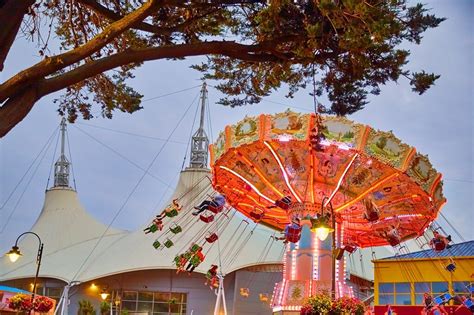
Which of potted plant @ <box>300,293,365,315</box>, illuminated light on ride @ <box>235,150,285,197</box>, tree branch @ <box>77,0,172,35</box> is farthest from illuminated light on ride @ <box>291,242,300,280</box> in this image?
tree branch @ <box>77,0,172,35</box>

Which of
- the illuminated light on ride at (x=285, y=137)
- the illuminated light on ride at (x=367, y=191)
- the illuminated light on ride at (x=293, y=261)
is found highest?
the illuminated light on ride at (x=285, y=137)

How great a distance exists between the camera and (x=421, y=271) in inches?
1147

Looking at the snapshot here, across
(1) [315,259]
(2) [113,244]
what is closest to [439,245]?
(1) [315,259]

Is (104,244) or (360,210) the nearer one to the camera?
(360,210)

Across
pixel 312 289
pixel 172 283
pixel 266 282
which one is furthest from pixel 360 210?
pixel 172 283

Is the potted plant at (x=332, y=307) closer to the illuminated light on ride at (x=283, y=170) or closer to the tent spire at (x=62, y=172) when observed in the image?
the illuminated light on ride at (x=283, y=170)

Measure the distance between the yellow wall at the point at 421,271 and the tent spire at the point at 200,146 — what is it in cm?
1738

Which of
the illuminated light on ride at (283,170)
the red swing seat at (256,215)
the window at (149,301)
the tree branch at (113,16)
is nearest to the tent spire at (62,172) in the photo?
the window at (149,301)

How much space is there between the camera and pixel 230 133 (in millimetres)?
22359

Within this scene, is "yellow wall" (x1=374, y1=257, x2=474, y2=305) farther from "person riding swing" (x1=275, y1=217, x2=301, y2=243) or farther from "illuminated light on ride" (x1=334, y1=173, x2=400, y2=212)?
"person riding swing" (x1=275, y1=217, x2=301, y2=243)

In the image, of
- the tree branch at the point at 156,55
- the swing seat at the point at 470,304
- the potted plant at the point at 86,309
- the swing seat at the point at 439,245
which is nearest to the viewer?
the tree branch at the point at 156,55

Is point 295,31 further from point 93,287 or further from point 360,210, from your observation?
point 93,287

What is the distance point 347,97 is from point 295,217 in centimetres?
1373

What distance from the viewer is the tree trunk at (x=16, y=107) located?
759 centimetres
